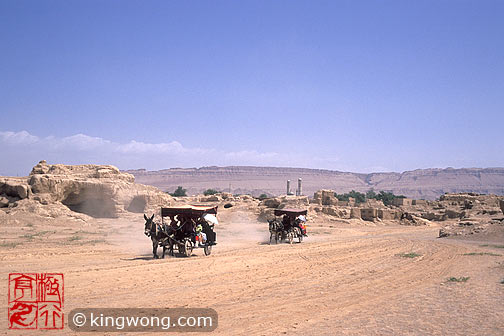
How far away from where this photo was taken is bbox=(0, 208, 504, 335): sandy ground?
7.56 m

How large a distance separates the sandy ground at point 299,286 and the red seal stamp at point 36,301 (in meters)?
0.23

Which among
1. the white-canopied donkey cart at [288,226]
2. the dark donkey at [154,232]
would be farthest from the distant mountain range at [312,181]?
the dark donkey at [154,232]

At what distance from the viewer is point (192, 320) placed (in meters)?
7.54

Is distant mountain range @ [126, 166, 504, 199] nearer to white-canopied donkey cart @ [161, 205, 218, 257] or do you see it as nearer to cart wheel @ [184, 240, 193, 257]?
white-canopied donkey cart @ [161, 205, 218, 257]

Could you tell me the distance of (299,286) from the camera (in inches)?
418

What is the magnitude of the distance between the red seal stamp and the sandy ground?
0.74 feet

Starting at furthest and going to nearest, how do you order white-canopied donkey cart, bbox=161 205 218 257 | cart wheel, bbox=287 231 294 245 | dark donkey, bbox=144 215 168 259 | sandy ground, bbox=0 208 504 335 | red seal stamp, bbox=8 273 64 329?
cart wheel, bbox=287 231 294 245 < white-canopied donkey cart, bbox=161 205 218 257 < dark donkey, bbox=144 215 168 259 < sandy ground, bbox=0 208 504 335 < red seal stamp, bbox=8 273 64 329

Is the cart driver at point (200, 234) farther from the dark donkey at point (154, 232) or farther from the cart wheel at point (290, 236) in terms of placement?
the cart wheel at point (290, 236)

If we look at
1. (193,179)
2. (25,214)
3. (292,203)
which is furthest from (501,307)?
(193,179)

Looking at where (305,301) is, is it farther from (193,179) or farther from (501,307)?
(193,179)

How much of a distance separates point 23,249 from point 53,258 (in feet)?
10.6

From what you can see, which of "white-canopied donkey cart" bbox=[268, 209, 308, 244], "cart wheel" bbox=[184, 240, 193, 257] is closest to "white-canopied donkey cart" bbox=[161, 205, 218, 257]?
"cart wheel" bbox=[184, 240, 193, 257]

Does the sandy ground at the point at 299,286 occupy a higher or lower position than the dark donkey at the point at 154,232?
lower

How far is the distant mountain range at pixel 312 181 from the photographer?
16762 cm
